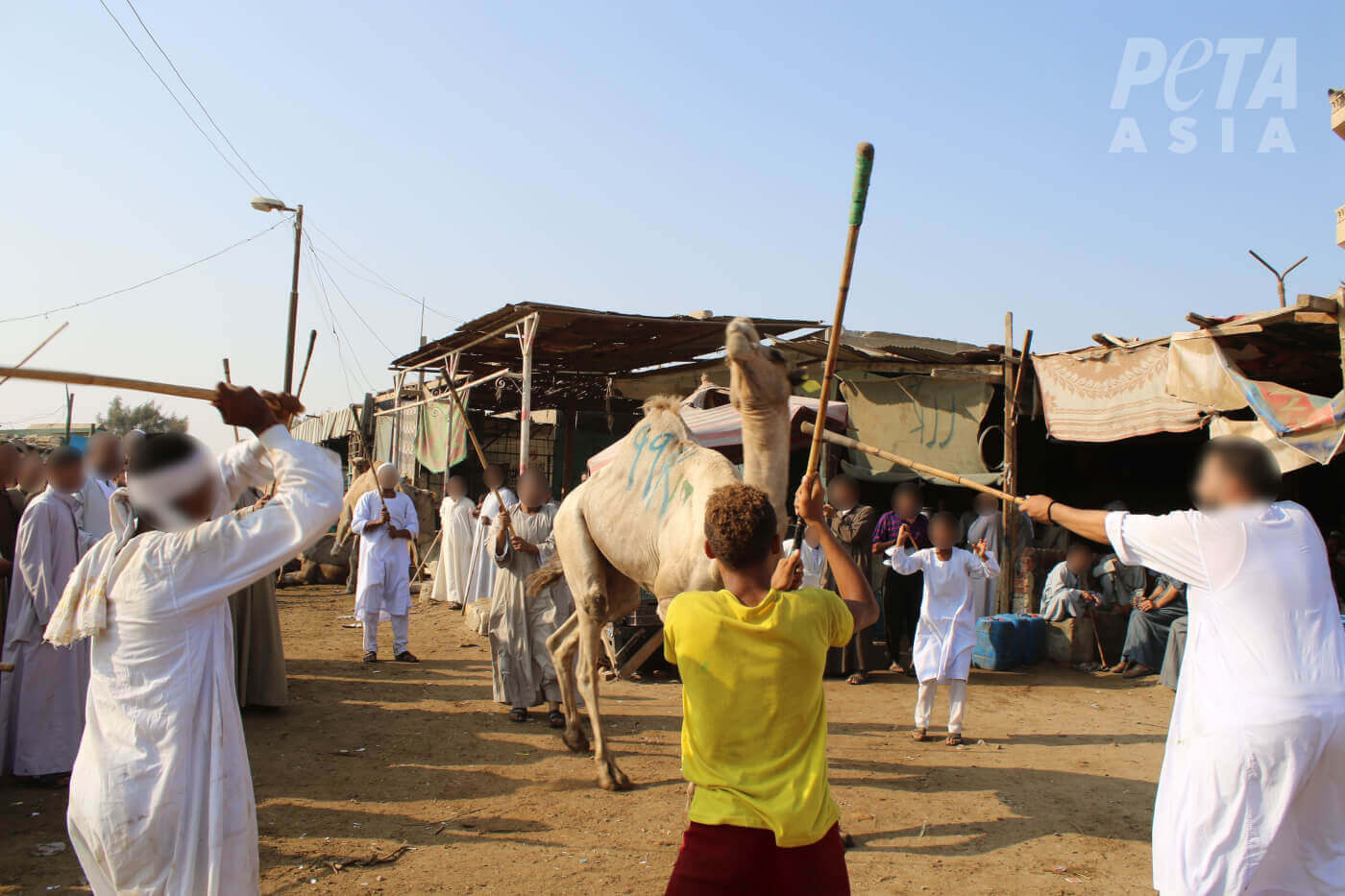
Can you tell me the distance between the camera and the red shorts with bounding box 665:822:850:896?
2.26 m

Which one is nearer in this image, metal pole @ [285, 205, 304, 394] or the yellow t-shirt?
the yellow t-shirt

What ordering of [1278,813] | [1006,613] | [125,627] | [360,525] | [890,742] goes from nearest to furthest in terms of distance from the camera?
[125,627] → [1278,813] → [890,742] → [360,525] → [1006,613]

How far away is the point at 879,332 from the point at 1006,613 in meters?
4.02

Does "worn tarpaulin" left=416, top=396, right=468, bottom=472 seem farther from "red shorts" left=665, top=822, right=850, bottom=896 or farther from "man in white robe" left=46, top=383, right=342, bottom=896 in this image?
"red shorts" left=665, top=822, right=850, bottom=896

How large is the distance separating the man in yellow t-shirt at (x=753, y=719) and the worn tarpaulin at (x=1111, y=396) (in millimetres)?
8638

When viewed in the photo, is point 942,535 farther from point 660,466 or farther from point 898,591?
point 898,591

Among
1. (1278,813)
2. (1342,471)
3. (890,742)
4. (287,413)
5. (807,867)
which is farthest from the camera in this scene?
(1342,471)

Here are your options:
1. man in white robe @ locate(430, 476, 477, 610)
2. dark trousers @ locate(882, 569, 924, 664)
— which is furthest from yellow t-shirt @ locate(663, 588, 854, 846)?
man in white robe @ locate(430, 476, 477, 610)

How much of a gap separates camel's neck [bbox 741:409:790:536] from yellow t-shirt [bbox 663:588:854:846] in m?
2.26

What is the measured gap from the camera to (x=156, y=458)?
2502mm

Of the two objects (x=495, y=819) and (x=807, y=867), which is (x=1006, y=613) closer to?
(x=495, y=819)

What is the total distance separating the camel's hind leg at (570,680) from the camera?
21.0 ft

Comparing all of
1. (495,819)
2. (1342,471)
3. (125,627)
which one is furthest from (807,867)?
(1342,471)

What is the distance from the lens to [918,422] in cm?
1247
